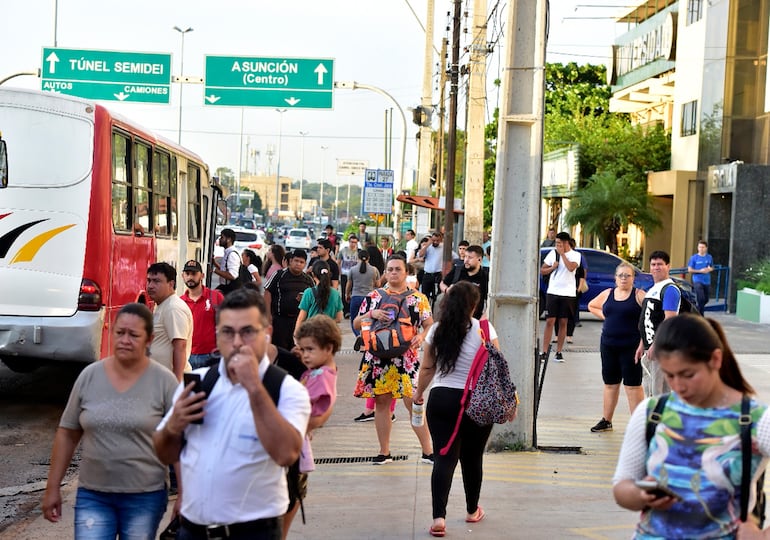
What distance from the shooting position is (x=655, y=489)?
11.7 feet

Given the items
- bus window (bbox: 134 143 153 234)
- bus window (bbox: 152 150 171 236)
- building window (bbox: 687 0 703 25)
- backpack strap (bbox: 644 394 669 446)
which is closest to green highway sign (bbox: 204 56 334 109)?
building window (bbox: 687 0 703 25)

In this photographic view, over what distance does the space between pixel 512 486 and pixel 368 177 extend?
24711mm

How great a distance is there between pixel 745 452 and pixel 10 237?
30.1ft

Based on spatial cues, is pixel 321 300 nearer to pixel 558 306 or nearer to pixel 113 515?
pixel 558 306

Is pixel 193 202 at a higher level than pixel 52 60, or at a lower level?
lower

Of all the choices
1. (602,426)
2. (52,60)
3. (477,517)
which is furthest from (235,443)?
(52,60)

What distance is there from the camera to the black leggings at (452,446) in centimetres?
702

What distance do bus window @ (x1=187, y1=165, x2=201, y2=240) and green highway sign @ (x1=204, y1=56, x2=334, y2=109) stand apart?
10.8 meters

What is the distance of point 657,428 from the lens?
3705 millimetres

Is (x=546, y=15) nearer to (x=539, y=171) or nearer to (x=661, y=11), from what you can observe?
(x=539, y=171)

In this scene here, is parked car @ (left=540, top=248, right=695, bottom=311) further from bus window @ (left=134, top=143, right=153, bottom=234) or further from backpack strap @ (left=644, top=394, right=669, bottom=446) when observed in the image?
backpack strap @ (left=644, top=394, right=669, bottom=446)

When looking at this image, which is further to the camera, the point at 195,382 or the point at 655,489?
the point at 195,382

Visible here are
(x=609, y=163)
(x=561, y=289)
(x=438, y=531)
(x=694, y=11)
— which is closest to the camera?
(x=438, y=531)

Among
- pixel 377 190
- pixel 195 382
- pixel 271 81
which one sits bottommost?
pixel 195 382
